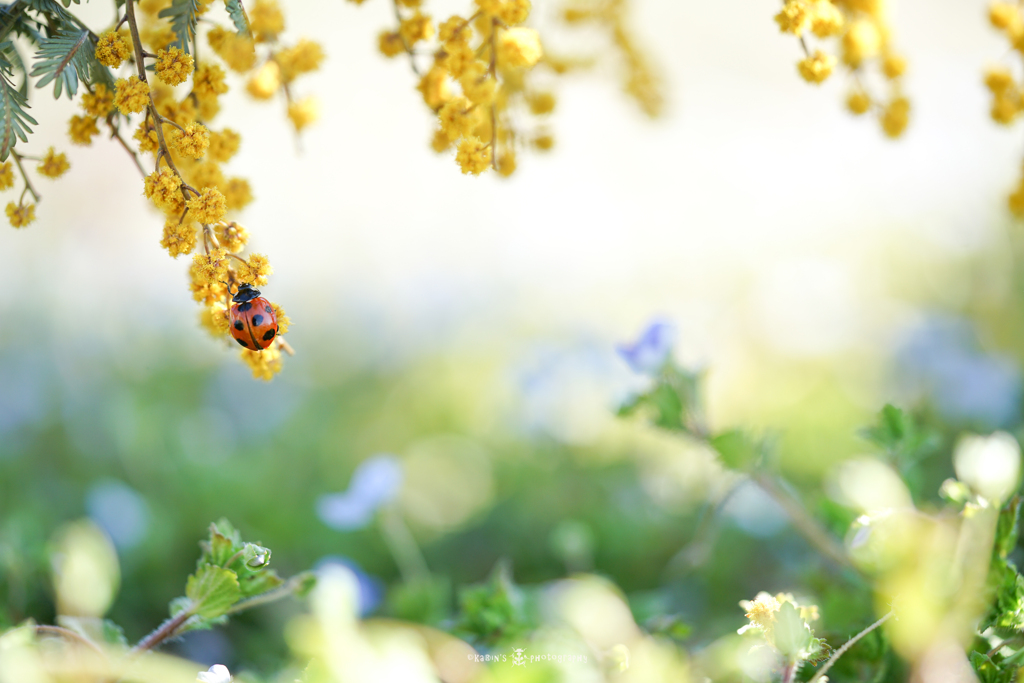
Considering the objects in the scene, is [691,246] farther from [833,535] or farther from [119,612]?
[119,612]

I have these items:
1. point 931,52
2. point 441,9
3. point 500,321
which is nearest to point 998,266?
point 500,321

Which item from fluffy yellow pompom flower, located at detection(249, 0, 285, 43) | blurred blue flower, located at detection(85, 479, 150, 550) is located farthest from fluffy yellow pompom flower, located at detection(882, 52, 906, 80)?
blurred blue flower, located at detection(85, 479, 150, 550)

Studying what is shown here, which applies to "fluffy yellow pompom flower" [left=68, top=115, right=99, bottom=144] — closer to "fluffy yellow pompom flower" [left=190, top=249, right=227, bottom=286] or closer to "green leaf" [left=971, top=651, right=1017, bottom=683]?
"fluffy yellow pompom flower" [left=190, top=249, right=227, bottom=286]

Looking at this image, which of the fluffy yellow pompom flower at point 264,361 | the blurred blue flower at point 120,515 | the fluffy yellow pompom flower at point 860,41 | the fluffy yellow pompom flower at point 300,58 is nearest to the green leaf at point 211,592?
the fluffy yellow pompom flower at point 264,361

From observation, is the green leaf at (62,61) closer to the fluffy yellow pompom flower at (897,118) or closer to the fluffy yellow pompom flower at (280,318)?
the fluffy yellow pompom flower at (280,318)

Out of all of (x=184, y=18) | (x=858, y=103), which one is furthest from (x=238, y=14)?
(x=858, y=103)

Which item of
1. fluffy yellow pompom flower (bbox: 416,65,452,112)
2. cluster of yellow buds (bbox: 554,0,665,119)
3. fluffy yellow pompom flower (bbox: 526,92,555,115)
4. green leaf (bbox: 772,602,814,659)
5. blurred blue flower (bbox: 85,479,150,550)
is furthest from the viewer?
blurred blue flower (bbox: 85,479,150,550)

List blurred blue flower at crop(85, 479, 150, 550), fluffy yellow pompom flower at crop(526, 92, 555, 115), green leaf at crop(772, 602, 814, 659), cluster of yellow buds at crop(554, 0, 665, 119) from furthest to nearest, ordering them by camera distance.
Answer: blurred blue flower at crop(85, 479, 150, 550)
cluster of yellow buds at crop(554, 0, 665, 119)
fluffy yellow pompom flower at crop(526, 92, 555, 115)
green leaf at crop(772, 602, 814, 659)
